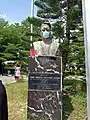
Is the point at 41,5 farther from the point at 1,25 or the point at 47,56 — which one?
the point at 1,25

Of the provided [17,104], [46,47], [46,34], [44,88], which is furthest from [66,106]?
[46,34]

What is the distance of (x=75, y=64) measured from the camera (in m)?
5.07

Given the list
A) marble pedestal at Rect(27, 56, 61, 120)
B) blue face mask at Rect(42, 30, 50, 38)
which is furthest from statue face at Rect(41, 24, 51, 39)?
marble pedestal at Rect(27, 56, 61, 120)

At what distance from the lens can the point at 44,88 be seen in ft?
10.5

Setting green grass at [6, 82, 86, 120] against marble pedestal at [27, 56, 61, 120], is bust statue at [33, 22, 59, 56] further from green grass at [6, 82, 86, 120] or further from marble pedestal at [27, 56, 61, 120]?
green grass at [6, 82, 86, 120]

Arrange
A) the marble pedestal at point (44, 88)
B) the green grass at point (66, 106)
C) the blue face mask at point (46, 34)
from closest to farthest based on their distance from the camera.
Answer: the marble pedestal at point (44, 88) < the blue face mask at point (46, 34) < the green grass at point (66, 106)

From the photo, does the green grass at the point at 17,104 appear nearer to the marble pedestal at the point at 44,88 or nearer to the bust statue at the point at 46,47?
the marble pedestal at the point at 44,88

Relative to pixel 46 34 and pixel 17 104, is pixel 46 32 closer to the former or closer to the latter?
pixel 46 34

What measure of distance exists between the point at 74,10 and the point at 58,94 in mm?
2010

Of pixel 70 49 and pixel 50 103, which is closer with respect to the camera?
pixel 50 103

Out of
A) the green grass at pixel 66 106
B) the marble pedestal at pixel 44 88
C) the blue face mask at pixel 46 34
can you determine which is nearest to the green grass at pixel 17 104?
the green grass at pixel 66 106

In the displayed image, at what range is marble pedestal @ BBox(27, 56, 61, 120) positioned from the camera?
3.19m

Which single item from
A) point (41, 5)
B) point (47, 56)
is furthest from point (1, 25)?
point (47, 56)

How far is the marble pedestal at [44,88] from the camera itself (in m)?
3.19
